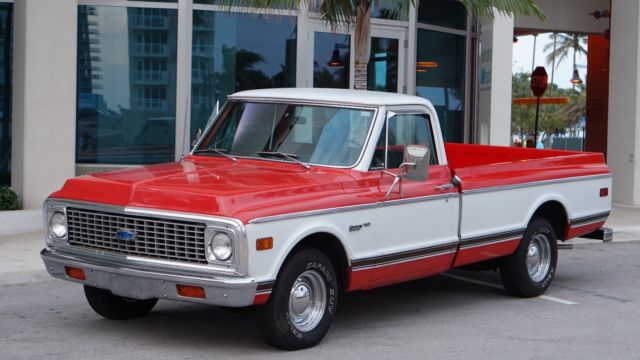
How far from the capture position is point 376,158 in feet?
26.0

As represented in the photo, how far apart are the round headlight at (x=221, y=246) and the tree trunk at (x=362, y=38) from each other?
20.1 feet

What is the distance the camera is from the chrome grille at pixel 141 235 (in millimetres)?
6730

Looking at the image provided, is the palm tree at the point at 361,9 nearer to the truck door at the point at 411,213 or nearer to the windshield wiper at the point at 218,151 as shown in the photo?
the windshield wiper at the point at 218,151

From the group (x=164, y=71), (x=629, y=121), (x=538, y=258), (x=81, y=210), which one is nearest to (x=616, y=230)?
(x=629, y=121)

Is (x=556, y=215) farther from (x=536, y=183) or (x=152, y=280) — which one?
(x=152, y=280)

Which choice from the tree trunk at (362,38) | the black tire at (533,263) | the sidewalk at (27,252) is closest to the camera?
the black tire at (533,263)

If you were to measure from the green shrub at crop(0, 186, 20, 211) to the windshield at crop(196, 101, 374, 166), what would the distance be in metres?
5.62

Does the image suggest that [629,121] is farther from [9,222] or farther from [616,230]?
[9,222]

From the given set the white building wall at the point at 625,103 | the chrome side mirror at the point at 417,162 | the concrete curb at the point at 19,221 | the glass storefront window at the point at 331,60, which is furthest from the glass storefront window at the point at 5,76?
the white building wall at the point at 625,103

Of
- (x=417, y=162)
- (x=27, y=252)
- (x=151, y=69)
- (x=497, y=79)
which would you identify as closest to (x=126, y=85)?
(x=151, y=69)

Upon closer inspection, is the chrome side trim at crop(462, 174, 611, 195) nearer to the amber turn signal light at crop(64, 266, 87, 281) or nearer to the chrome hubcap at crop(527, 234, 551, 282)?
the chrome hubcap at crop(527, 234, 551, 282)

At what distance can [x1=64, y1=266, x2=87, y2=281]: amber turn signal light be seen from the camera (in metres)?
7.21

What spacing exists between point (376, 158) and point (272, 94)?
113cm

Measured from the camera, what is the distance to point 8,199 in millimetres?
13203
